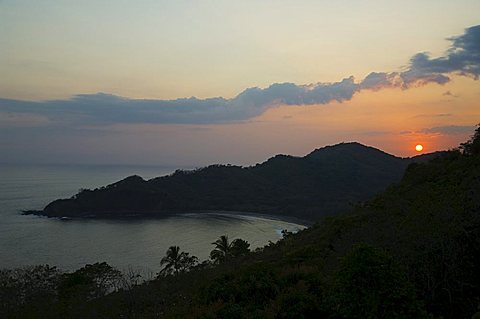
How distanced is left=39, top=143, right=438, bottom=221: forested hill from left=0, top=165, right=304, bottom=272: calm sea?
906cm

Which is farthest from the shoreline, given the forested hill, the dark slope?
the dark slope

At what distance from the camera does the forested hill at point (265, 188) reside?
298 ft

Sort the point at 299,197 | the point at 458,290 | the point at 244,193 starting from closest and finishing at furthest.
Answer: the point at 458,290
the point at 299,197
the point at 244,193

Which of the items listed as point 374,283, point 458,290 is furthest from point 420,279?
point 374,283

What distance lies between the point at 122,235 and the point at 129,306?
170 feet

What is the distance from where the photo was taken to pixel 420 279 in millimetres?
10328

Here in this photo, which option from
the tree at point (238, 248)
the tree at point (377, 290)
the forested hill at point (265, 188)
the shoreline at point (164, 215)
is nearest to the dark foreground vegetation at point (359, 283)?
the tree at point (377, 290)

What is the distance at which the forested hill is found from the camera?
90750mm

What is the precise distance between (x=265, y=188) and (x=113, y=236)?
171 ft

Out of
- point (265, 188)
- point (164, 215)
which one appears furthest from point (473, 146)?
point (265, 188)

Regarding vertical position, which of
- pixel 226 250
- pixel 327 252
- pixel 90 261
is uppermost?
pixel 327 252

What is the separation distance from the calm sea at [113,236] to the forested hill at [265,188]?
906 centimetres

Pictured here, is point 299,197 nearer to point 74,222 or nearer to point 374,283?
point 74,222

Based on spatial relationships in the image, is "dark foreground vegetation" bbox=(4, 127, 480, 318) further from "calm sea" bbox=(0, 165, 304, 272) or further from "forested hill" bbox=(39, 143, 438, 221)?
"forested hill" bbox=(39, 143, 438, 221)
